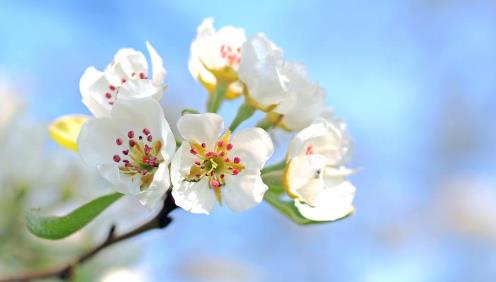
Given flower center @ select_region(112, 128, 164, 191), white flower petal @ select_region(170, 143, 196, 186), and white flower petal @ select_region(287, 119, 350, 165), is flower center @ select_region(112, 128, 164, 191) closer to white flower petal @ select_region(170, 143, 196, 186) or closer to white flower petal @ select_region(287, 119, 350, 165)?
white flower petal @ select_region(170, 143, 196, 186)

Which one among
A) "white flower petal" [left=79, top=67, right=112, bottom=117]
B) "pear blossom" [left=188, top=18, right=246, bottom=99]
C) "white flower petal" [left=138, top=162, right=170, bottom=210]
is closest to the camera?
"white flower petal" [left=138, top=162, right=170, bottom=210]

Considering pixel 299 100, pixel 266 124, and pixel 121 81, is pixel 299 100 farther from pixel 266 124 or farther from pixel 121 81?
pixel 121 81

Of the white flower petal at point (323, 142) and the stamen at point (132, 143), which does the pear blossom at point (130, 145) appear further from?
the white flower petal at point (323, 142)

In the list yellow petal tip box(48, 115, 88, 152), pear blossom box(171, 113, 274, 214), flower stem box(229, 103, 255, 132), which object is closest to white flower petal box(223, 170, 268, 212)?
pear blossom box(171, 113, 274, 214)

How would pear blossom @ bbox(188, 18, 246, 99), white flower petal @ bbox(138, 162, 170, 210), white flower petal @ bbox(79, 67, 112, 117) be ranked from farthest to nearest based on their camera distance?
pear blossom @ bbox(188, 18, 246, 99) < white flower petal @ bbox(79, 67, 112, 117) < white flower petal @ bbox(138, 162, 170, 210)

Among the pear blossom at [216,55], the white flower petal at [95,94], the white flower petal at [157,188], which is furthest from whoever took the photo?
the pear blossom at [216,55]

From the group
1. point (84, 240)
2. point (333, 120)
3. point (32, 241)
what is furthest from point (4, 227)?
point (333, 120)

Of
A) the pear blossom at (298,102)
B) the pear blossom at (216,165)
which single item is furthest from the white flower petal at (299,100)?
the pear blossom at (216,165)
